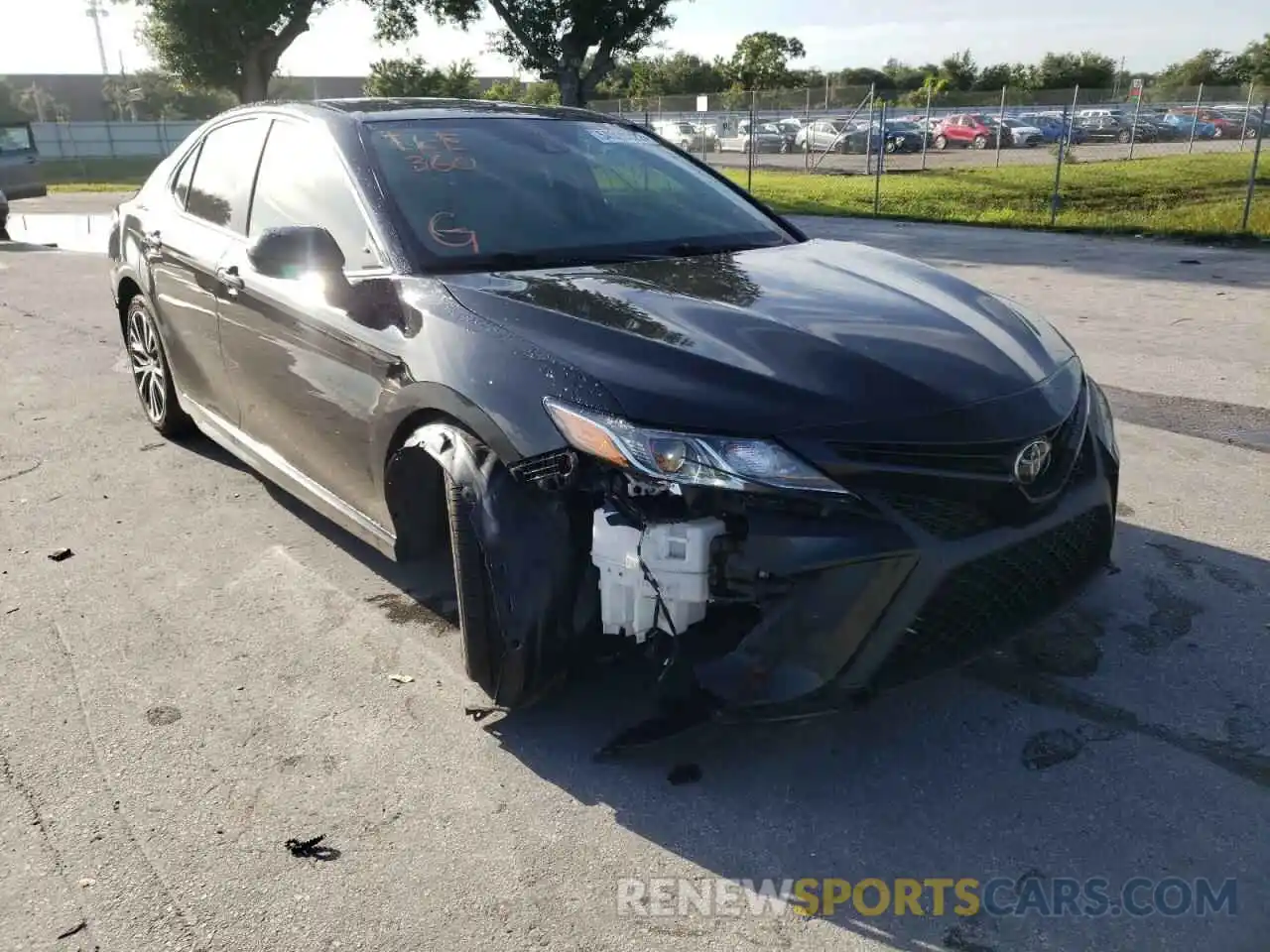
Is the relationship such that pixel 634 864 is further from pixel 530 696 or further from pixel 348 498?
pixel 348 498

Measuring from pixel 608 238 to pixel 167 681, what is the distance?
6.66 ft

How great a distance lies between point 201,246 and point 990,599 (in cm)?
349

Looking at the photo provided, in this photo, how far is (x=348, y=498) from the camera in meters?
3.55

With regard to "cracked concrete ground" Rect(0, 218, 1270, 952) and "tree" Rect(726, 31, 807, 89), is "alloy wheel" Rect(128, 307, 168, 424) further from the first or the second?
"tree" Rect(726, 31, 807, 89)

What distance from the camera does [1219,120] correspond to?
29125 millimetres

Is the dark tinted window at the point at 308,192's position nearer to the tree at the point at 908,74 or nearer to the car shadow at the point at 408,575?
the car shadow at the point at 408,575

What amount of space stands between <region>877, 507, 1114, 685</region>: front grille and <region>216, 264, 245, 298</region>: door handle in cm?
282

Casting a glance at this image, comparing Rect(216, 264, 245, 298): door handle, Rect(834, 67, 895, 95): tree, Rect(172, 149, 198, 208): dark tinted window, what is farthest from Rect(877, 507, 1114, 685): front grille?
Rect(834, 67, 895, 95): tree

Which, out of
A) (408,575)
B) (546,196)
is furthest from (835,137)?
(408,575)

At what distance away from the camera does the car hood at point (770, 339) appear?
2537 mm

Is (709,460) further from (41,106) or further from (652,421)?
(41,106)

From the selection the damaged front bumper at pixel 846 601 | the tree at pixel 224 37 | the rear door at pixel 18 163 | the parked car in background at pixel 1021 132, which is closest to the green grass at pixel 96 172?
the tree at pixel 224 37

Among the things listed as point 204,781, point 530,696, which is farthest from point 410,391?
point 204,781

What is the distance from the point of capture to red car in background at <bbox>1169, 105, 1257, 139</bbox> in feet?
95.0
